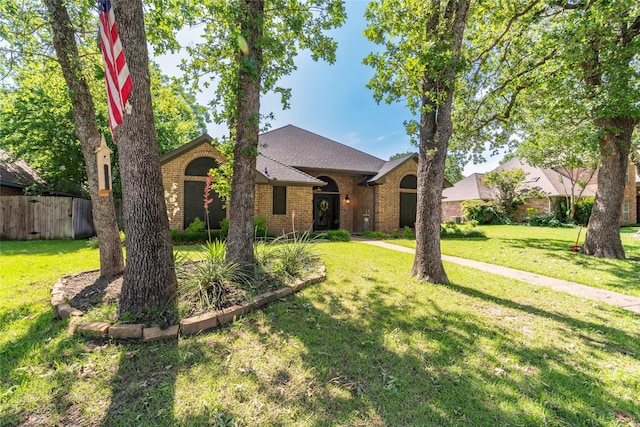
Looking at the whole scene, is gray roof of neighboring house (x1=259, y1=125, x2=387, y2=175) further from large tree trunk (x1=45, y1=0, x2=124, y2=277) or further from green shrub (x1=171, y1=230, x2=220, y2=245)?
large tree trunk (x1=45, y1=0, x2=124, y2=277)

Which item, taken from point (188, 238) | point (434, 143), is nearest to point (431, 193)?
point (434, 143)

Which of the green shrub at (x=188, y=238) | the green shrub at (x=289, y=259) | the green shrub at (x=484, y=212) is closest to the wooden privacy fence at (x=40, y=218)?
the green shrub at (x=188, y=238)

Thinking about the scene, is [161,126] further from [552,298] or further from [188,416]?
[552,298]

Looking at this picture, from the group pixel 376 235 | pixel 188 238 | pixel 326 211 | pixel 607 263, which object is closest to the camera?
pixel 607 263

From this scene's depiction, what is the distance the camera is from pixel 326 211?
16.0 m

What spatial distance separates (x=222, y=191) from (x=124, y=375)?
157 inches

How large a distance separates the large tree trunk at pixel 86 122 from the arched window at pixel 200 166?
7.10 meters

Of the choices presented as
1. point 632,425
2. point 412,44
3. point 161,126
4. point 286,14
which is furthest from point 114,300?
point 161,126

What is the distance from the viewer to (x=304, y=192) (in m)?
13.5

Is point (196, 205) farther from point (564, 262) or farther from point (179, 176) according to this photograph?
point (564, 262)

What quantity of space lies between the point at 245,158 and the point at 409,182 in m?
13.0

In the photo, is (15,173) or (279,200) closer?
(279,200)

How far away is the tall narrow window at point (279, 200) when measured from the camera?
13.0 meters

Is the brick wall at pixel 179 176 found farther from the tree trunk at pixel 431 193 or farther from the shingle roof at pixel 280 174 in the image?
the tree trunk at pixel 431 193
